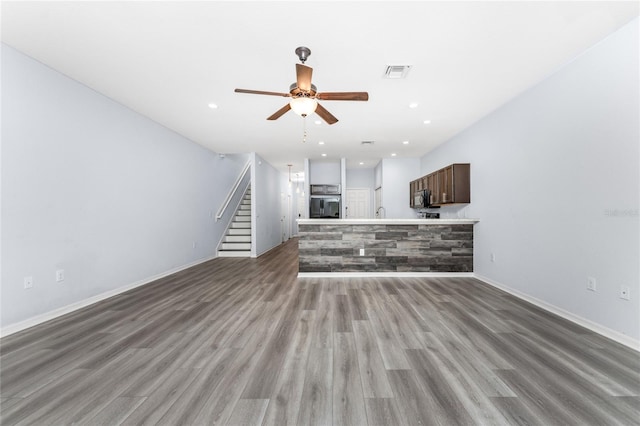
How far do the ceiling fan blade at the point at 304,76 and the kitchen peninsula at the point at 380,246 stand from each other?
2.67 m

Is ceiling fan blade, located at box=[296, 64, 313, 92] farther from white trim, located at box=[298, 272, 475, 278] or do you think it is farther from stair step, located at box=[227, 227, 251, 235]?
stair step, located at box=[227, 227, 251, 235]

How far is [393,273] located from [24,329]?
4868mm

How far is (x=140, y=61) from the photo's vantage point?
8.61 ft

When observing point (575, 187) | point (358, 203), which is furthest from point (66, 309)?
point (358, 203)

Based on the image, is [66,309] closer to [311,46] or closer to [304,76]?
[304,76]

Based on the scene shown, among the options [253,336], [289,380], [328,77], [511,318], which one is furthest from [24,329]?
[511,318]

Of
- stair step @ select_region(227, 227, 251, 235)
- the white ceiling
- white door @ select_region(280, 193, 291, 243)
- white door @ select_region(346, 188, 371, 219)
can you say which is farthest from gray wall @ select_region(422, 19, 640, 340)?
white door @ select_region(280, 193, 291, 243)

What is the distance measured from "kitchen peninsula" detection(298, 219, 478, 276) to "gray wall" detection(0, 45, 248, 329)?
2698mm

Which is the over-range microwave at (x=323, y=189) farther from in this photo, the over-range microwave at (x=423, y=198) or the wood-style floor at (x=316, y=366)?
the wood-style floor at (x=316, y=366)

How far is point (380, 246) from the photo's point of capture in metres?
4.56

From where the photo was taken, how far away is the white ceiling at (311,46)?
1.97 metres

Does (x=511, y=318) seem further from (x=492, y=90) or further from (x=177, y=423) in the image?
(x=177, y=423)

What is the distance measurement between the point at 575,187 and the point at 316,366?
3260 mm

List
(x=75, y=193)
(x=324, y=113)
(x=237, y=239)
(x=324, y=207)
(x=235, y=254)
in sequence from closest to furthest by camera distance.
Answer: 1. (x=324, y=113)
2. (x=75, y=193)
3. (x=235, y=254)
4. (x=237, y=239)
5. (x=324, y=207)
